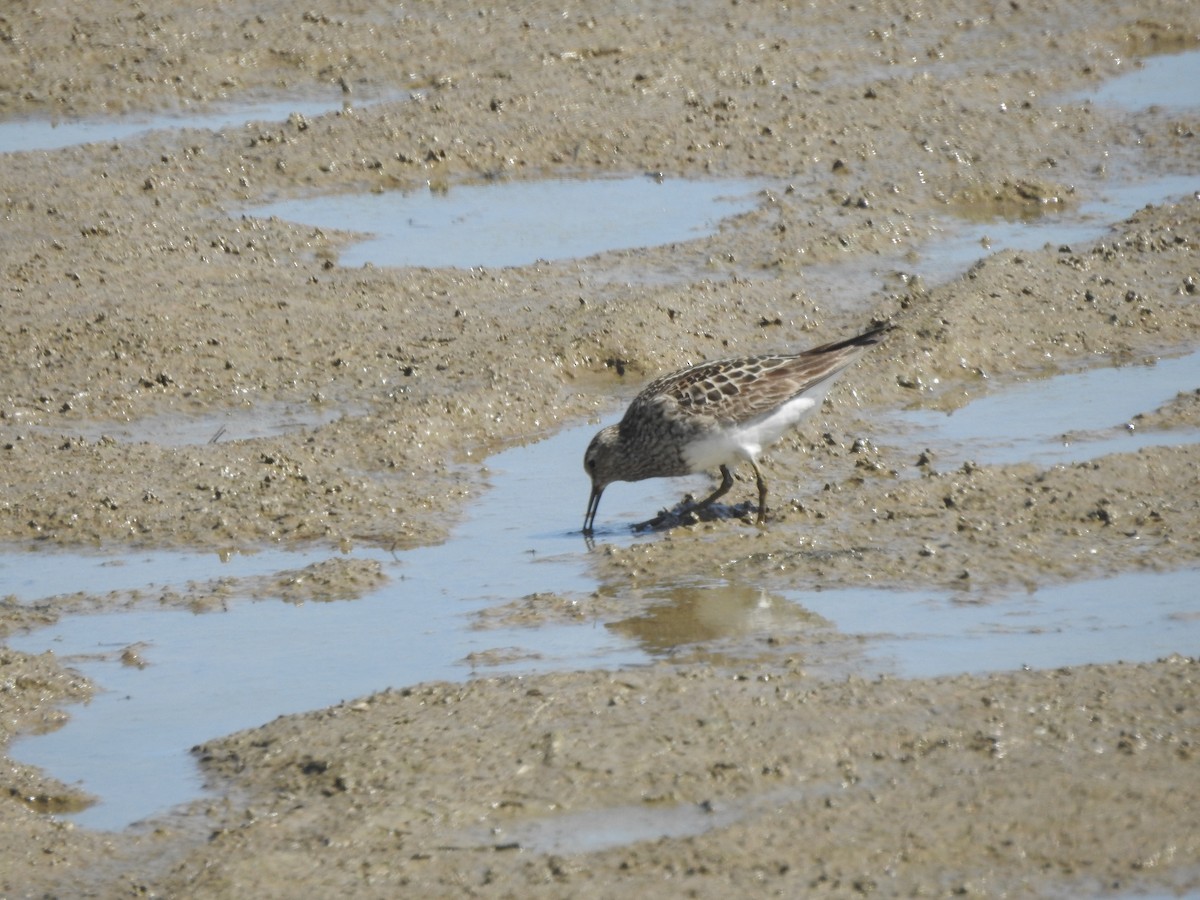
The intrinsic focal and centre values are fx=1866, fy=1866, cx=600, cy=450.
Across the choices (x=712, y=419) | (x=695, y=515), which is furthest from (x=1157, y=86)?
(x=695, y=515)

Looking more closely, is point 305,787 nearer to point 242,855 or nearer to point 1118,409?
point 242,855

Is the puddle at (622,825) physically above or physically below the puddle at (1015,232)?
below

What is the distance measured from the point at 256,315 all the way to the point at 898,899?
7432 millimetres

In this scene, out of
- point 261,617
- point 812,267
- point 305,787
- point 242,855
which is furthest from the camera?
point 812,267

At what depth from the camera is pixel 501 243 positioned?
13.5m

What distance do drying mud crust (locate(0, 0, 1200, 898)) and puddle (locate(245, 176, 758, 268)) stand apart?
253 mm

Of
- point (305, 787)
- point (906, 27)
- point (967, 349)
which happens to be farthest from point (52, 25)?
point (305, 787)

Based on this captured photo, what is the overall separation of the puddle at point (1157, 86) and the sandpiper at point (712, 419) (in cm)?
790

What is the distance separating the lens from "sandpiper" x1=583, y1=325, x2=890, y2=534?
9.37m

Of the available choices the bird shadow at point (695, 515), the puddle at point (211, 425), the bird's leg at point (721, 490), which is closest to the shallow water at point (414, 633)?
the bird shadow at point (695, 515)

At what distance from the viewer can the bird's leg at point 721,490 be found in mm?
9484

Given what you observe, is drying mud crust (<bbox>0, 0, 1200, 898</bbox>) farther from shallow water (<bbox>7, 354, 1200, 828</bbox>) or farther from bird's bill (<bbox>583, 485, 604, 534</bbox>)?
bird's bill (<bbox>583, 485, 604, 534</bbox>)

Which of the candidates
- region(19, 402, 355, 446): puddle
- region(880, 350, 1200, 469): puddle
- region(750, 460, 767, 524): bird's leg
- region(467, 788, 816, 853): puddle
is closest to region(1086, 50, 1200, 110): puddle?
region(880, 350, 1200, 469): puddle

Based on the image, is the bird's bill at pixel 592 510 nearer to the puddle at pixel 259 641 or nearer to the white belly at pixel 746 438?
the puddle at pixel 259 641
